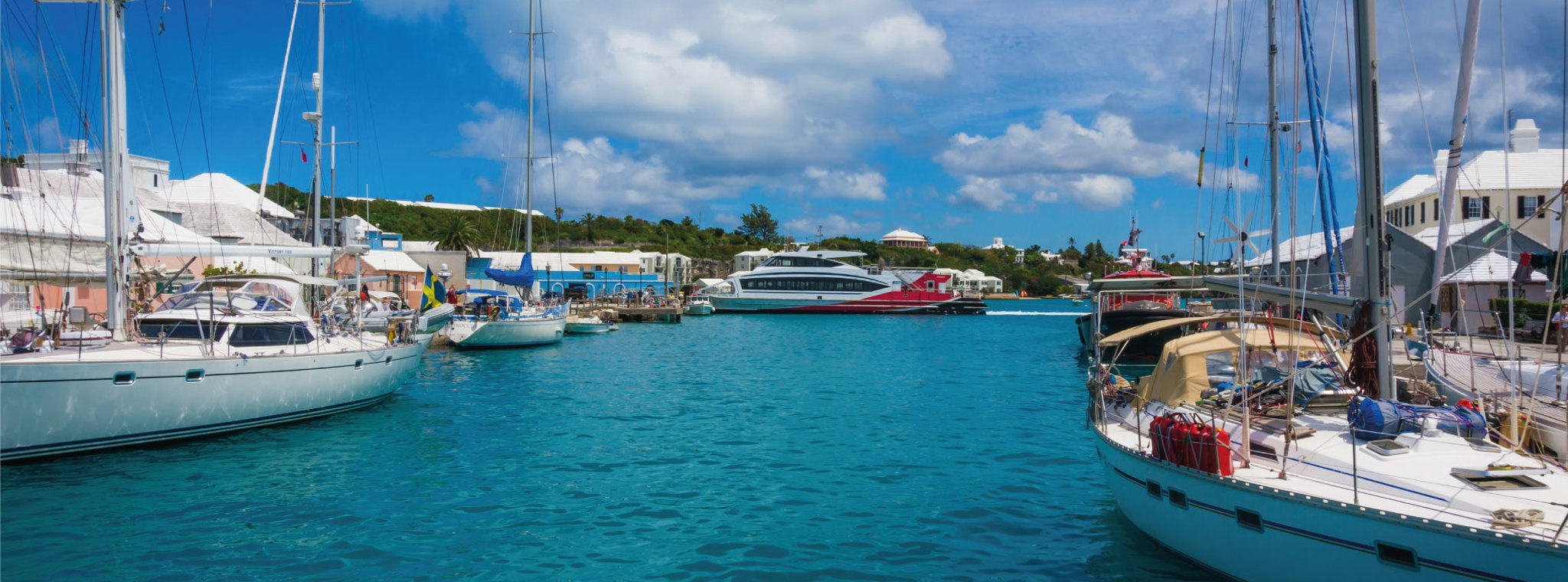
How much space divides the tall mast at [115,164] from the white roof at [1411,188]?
155 ft

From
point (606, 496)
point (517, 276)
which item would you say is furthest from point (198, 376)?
point (517, 276)

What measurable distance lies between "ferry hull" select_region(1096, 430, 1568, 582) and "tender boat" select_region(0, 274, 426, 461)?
14237mm

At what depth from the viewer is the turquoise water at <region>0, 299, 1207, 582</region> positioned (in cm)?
932

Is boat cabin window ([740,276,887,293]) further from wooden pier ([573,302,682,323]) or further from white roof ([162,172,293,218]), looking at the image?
white roof ([162,172,293,218])

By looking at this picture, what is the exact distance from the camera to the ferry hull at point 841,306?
238ft

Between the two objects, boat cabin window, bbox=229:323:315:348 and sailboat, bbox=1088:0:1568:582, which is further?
boat cabin window, bbox=229:323:315:348

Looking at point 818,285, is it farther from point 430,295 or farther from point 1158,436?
point 1158,436

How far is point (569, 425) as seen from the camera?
17766mm

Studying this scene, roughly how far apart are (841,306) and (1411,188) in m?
40.6

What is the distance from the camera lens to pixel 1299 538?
22.7 feet

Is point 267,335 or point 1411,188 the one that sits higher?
point 1411,188

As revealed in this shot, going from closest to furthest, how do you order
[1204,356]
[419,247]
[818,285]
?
[1204,356] < [419,247] < [818,285]

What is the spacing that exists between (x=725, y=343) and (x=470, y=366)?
14.3 meters

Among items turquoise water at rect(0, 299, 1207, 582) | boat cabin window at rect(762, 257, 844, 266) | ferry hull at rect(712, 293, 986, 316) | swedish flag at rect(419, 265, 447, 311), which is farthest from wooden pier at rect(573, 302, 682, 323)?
turquoise water at rect(0, 299, 1207, 582)
